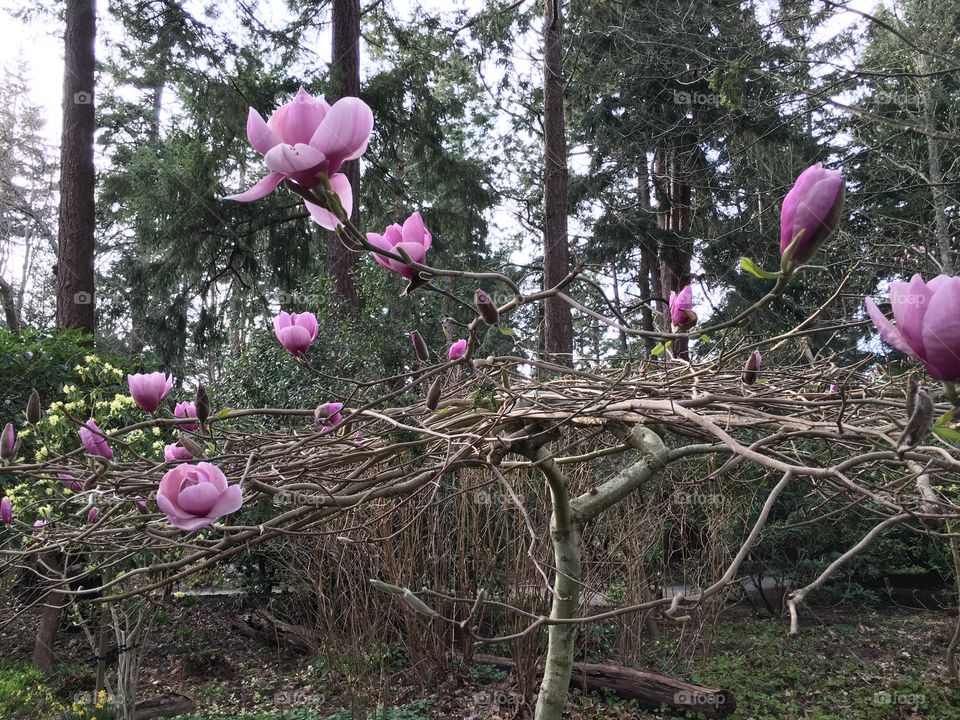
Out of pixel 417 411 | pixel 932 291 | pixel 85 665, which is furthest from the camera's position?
pixel 85 665

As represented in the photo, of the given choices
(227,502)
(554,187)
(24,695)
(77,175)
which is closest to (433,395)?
(227,502)

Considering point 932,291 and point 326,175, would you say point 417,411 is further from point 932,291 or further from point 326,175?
point 932,291

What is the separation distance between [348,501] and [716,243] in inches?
388

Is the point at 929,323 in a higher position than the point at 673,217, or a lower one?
lower

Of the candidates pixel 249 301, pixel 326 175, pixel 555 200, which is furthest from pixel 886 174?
pixel 249 301

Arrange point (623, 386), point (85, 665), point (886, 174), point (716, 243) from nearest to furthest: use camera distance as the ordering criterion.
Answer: point (623, 386) → point (85, 665) → point (886, 174) → point (716, 243)

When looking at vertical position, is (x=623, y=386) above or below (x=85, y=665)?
above

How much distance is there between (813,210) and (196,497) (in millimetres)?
740

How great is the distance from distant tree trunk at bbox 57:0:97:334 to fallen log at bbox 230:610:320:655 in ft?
9.72

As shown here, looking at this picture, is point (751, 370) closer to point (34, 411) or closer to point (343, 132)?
point (343, 132)

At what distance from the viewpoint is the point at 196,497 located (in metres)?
0.81

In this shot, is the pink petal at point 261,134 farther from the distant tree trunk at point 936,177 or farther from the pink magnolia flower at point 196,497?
the distant tree trunk at point 936,177

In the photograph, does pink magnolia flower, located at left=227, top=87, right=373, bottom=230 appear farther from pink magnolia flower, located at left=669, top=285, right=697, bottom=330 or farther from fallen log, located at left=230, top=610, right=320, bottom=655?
fallen log, located at left=230, top=610, right=320, bottom=655

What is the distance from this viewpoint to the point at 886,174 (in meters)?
7.91
